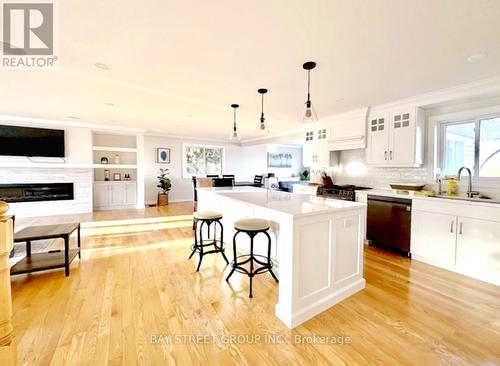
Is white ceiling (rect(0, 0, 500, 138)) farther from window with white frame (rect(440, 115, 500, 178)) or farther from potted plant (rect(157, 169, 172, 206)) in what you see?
potted plant (rect(157, 169, 172, 206))

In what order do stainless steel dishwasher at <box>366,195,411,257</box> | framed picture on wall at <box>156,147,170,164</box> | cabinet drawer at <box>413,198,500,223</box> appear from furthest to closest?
framed picture on wall at <box>156,147,170,164</box>
stainless steel dishwasher at <box>366,195,411,257</box>
cabinet drawer at <box>413,198,500,223</box>

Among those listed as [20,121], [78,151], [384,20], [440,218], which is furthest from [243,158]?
[384,20]

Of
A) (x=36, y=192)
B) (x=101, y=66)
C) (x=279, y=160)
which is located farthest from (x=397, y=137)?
(x=36, y=192)

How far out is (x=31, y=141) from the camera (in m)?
5.48

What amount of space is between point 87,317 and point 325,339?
1.93 m

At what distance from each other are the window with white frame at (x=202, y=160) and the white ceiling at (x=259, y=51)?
4.39 m

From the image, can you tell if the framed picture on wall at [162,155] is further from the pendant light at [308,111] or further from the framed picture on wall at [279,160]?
the pendant light at [308,111]

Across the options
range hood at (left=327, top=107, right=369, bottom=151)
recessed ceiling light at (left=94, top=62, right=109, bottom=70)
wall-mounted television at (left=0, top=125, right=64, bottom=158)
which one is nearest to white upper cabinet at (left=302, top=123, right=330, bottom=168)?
range hood at (left=327, top=107, right=369, bottom=151)

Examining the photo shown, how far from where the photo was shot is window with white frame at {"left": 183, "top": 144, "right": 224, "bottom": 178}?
8.40 m

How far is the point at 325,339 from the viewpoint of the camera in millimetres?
1690

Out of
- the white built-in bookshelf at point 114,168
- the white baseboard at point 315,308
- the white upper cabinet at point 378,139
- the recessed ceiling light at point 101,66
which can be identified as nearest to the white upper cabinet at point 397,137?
the white upper cabinet at point 378,139

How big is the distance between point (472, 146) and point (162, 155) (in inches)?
306

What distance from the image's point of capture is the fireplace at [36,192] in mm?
5398

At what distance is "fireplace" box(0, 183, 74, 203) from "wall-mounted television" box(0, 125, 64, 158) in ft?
2.49
